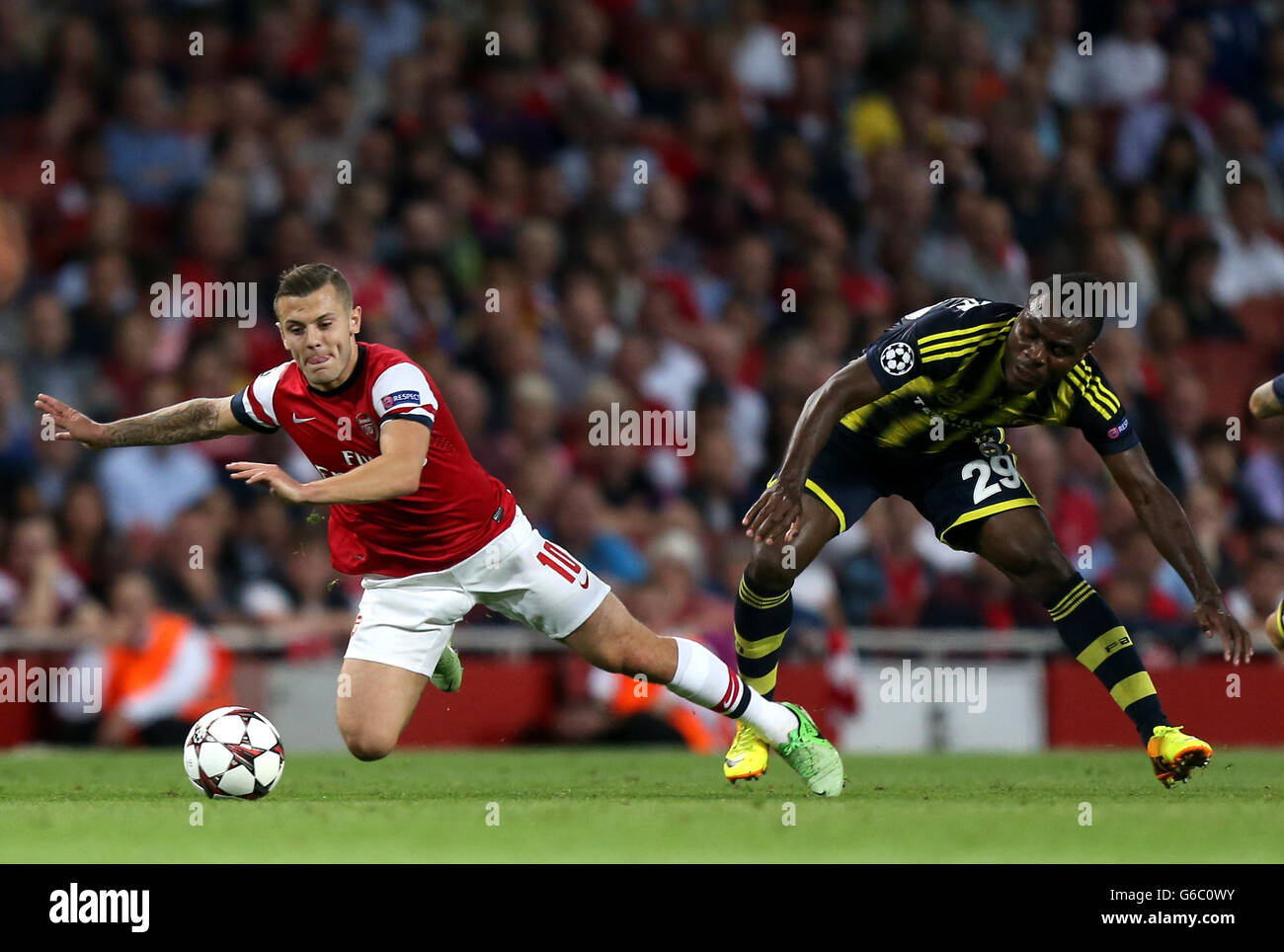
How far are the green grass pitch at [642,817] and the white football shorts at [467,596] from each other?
1.90ft

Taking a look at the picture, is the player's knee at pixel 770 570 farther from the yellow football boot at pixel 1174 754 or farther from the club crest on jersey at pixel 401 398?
the club crest on jersey at pixel 401 398

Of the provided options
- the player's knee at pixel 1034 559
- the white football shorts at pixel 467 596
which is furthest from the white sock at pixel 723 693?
the player's knee at pixel 1034 559

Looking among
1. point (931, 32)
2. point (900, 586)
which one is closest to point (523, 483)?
point (900, 586)

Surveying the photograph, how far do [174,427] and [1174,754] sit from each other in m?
A: 3.95

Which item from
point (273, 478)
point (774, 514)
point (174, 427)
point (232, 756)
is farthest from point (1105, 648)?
point (174, 427)

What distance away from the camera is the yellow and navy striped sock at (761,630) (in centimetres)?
775

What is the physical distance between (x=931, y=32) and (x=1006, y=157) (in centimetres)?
157

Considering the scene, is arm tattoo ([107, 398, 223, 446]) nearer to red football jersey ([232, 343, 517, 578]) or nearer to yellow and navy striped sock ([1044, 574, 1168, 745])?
red football jersey ([232, 343, 517, 578])

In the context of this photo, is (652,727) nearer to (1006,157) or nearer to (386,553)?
(386,553)

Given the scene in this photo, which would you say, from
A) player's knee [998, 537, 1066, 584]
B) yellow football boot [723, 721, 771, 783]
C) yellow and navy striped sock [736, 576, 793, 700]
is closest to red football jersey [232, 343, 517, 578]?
yellow and navy striped sock [736, 576, 793, 700]

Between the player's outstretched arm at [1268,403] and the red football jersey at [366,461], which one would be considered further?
the player's outstretched arm at [1268,403]

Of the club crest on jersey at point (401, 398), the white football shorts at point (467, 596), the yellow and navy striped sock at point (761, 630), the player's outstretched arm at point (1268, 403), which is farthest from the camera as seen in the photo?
the yellow and navy striped sock at point (761, 630)

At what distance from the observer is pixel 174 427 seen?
23.2 ft

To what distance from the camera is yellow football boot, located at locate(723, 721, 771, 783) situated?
24.6ft
